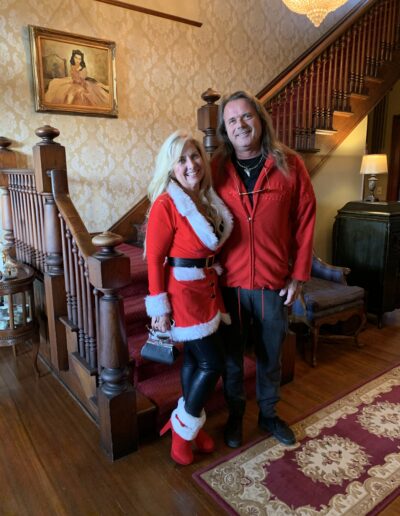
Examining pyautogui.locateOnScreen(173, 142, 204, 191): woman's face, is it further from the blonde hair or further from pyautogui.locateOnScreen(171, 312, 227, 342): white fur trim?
pyautogui.locateOnScreen(171, 312, 227, 342): white fur trim

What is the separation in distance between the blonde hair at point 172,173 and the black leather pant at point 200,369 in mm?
490

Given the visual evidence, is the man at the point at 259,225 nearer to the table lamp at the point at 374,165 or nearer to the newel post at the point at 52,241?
the newel post at the point at 52,241

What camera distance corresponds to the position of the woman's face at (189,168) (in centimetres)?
158

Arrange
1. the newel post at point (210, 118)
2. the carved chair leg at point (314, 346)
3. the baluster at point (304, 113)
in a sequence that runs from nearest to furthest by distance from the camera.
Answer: the newel post at point (210, 118), the carved chair leg at point (314, 346), the baluster at point (304, 113)

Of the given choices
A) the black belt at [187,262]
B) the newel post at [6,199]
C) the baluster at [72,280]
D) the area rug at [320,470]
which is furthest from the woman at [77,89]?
the area rug at [320,470]

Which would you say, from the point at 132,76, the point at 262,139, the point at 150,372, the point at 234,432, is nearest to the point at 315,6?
the point at 132,76

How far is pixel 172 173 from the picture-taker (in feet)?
5.29

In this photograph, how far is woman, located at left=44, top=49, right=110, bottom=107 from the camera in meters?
3.25

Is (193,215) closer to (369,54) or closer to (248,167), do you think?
(248,167)

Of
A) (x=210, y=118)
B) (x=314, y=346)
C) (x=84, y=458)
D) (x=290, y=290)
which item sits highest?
(x=210, y=118)

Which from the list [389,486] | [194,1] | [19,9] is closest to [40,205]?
[19,9]

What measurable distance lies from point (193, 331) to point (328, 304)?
1566mm

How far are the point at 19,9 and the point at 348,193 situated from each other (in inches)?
134

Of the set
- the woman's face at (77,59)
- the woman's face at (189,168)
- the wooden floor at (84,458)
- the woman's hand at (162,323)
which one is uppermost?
the woman's face at (77,59)
